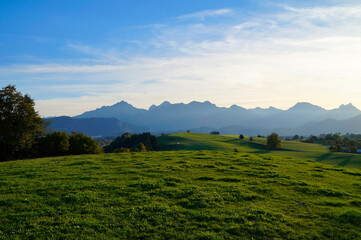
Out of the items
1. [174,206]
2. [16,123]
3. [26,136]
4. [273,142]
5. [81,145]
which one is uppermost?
Answer: [16,123]

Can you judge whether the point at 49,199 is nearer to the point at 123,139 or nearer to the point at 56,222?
the point at 56,222

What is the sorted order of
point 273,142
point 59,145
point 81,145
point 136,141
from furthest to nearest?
point 136,141
point 273,142
point 81,145
point 59,145

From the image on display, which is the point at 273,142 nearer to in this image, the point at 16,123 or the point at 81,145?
the point at 81,145

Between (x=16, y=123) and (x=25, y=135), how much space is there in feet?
8.27

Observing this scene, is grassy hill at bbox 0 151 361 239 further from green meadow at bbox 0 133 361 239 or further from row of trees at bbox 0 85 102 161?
row of trees at bbox 0 85 102 161

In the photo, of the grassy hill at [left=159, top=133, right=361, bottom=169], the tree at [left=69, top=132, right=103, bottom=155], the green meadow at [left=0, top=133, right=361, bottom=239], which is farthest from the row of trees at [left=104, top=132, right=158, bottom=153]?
the green meadow at [left=0, top=133, right=361, bottom=239]

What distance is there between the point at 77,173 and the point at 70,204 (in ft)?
25.5

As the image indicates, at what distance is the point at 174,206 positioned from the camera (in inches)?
483

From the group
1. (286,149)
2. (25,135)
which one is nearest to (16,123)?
(25,135)

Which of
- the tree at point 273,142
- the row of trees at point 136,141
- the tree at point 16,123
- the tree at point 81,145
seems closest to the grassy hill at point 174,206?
the tree at point 16,123

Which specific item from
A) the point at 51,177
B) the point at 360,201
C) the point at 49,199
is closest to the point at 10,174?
the point at 51,177

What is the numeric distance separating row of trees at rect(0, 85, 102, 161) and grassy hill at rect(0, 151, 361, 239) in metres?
21.8

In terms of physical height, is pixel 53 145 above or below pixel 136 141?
above

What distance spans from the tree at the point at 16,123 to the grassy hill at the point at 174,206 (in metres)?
21.6
